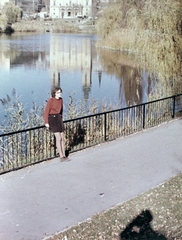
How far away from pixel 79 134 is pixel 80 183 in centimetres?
361

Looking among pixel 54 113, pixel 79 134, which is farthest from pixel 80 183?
pixel 79 134

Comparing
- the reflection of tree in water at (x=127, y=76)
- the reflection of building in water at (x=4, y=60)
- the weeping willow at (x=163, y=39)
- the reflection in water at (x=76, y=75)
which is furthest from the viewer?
the reflection of building in water at (x=4, y=60)

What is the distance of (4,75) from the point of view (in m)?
24.6

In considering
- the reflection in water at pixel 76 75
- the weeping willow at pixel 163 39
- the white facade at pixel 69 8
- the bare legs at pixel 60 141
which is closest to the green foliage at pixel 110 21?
the reflection in water at pixel 76 75

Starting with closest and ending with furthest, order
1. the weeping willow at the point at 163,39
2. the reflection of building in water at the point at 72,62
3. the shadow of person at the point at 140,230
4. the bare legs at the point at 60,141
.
Answer: the shadow of person at the point at 140,230
the bare legs at the point at 60,141
the weeping willow at the point at 163,39
the reflection of building in water at the point at 72,62

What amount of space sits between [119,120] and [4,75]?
14.0 metres

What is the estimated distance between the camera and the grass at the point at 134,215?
19.0ft

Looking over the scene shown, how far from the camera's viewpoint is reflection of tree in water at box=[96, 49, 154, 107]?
62.5 feet

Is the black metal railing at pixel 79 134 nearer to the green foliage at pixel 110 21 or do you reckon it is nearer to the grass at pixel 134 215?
the grass at pixel 134 215

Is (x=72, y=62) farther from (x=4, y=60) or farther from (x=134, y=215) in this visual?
(x=134, y=215)

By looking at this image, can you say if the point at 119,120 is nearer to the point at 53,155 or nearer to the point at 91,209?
the point at 53,155

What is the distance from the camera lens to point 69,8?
119 m

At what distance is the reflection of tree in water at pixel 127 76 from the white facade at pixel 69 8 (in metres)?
78.1

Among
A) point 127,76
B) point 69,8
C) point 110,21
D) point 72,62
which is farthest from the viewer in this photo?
point 69,8
